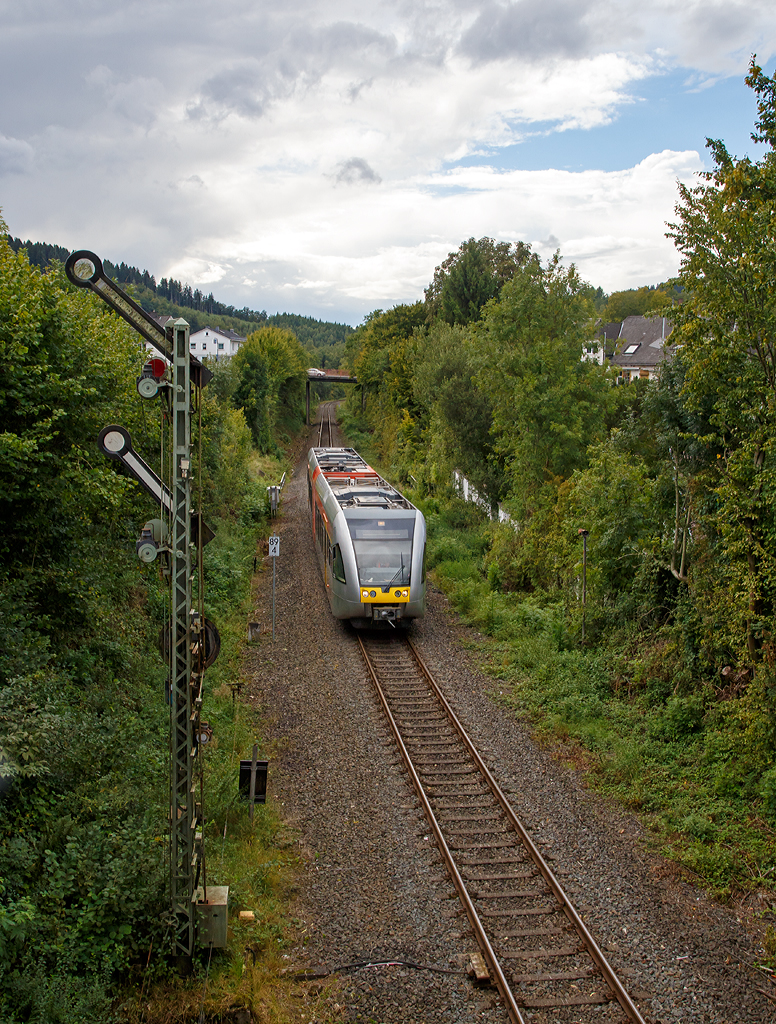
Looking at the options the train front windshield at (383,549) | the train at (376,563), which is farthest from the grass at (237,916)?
the train front windshield at (383,549)

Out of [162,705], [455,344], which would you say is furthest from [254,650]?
[455,344]

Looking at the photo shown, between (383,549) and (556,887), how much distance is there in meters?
9.07

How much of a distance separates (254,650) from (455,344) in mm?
20831

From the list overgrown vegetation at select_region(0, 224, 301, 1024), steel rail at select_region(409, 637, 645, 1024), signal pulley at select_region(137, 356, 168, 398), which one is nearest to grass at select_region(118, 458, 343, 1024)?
overgrown vegetation at select_region(0, 224, 301, 1024)

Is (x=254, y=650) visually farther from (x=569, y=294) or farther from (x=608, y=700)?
(x=569, y=294)

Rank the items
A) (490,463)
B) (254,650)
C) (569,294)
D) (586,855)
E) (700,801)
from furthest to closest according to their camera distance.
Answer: (490,463) < (569,294) < (254,650) < (700,801) < (586,855)

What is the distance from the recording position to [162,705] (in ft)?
36.6

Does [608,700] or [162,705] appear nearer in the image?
[162,705]

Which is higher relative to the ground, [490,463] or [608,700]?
[490,463]

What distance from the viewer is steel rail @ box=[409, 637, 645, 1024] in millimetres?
6324

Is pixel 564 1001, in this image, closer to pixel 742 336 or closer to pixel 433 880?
pixel 433 880

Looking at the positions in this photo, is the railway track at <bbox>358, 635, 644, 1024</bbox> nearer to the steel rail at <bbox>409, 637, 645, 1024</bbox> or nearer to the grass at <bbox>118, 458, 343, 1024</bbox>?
the steel rail at <bbox>409, 637, 645, 1024</bbox>

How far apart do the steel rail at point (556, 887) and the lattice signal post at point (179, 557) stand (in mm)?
3585

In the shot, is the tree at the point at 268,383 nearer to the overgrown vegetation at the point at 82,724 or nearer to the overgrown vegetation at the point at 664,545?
the overgrown vegetation at the point at 664,545
